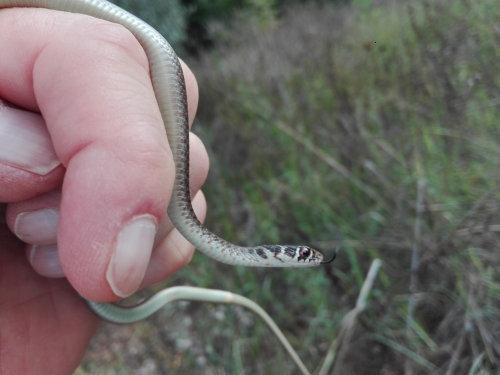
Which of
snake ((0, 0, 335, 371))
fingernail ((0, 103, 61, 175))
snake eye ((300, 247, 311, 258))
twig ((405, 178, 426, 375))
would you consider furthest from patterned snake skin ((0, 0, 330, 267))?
twig ((405, 178, 426, 375))

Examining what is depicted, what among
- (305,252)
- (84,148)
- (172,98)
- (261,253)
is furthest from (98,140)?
(305,252)

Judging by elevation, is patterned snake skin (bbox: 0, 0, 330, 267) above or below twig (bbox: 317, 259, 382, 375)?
above

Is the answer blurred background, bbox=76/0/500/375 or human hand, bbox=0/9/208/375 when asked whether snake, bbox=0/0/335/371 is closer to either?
human hand, bbox=0/9/208/375

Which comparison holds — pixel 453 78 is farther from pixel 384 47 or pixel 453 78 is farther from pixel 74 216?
pixel 74 216

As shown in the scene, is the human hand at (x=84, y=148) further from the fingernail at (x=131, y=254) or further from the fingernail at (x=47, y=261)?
the fingernail at (x=47, y=261)

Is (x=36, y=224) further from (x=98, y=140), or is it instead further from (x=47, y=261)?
(x=98, y=140)
